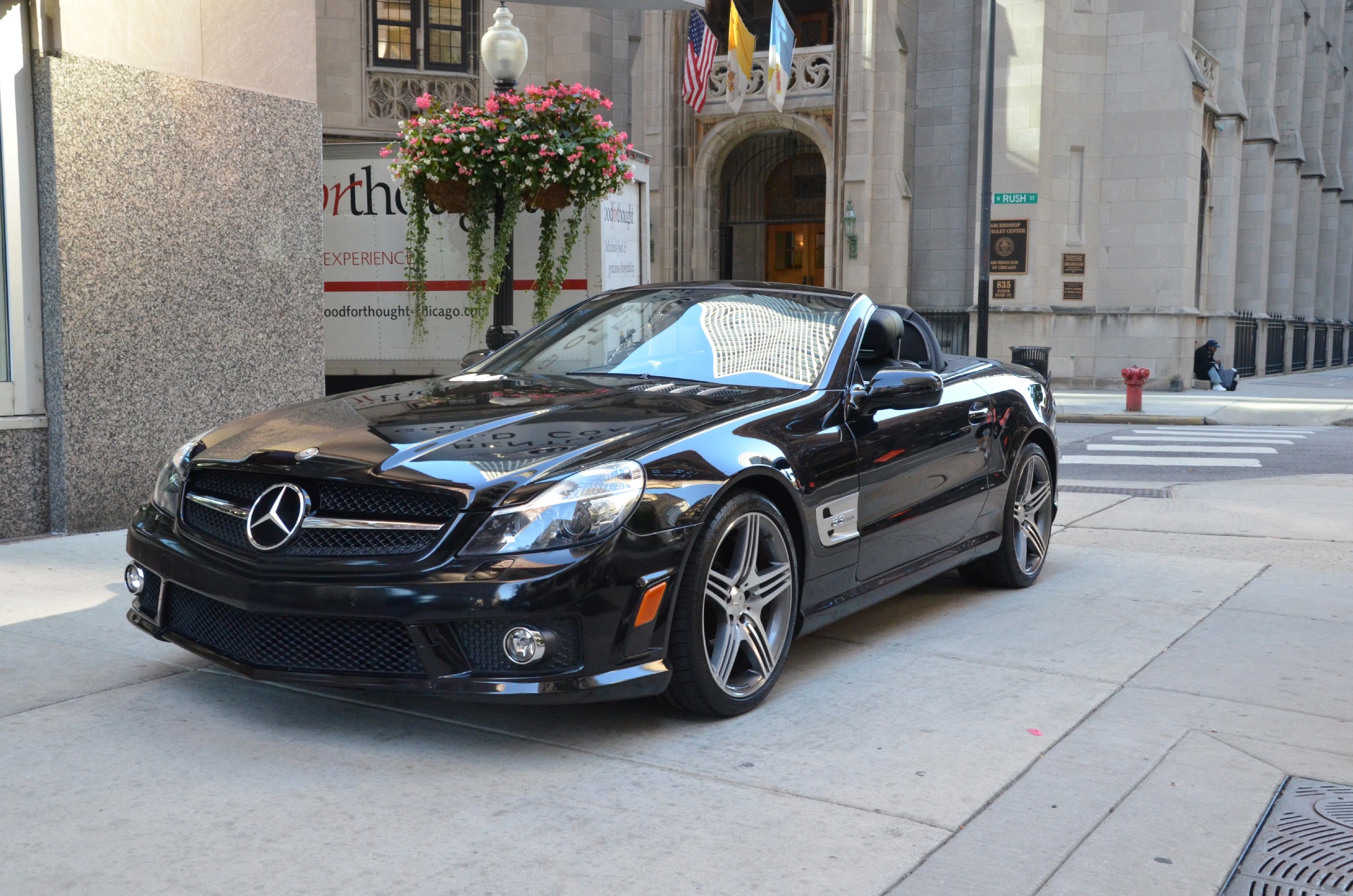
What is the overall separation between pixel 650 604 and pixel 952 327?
2609cm

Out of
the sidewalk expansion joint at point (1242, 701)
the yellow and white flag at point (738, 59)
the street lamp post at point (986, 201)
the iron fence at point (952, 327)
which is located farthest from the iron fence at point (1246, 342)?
the sidewalk expansion joint at point (1242, 701)

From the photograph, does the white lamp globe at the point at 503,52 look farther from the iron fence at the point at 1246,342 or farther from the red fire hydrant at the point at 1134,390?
the iron fence at the point at 1246,342

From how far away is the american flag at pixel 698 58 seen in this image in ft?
87.0

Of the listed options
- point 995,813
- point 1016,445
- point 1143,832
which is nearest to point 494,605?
point 995,813

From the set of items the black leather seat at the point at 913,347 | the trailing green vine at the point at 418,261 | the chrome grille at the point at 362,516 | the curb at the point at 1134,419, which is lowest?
the curb at the point at 1134,419

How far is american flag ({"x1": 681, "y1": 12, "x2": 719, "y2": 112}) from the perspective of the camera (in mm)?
26516

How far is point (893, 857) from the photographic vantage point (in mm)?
3287

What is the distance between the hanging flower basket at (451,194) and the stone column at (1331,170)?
38999mm

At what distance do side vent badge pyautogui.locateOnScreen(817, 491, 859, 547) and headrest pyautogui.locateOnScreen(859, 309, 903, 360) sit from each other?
2.97ft

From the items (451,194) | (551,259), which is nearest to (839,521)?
(451,194)

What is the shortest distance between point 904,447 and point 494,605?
224 centimetres

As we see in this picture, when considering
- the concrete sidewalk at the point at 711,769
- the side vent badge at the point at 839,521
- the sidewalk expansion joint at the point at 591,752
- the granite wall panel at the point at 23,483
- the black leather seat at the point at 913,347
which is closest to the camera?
the concrete sidewalk at the point at 711,769

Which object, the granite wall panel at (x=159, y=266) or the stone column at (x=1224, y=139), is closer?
the granite wall panel at (x=159, y=266)

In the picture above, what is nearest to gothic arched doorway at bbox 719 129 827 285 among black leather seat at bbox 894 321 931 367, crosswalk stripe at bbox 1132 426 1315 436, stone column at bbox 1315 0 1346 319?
crosswalk stripe at bbox 1132 426 1315 436
